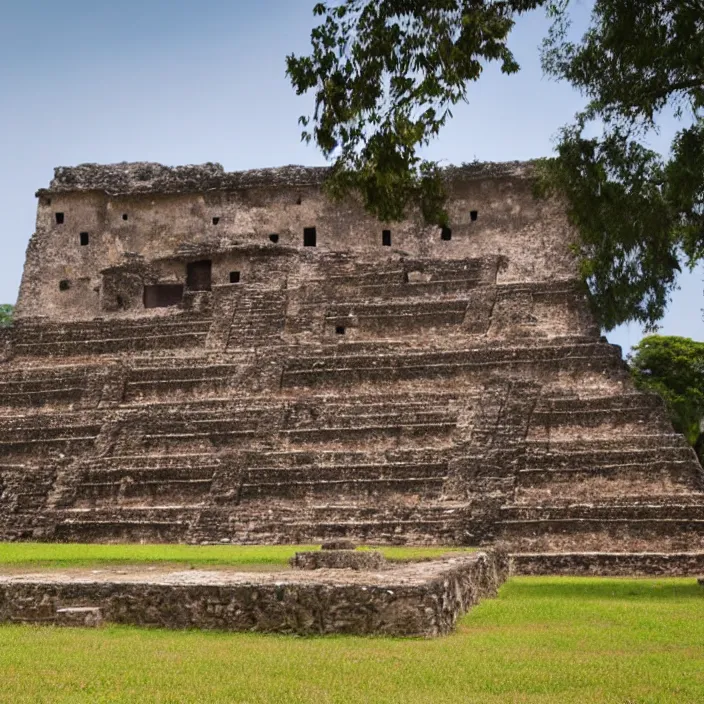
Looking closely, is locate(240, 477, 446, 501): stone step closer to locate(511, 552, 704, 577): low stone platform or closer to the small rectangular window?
locate(511, 552, 704, 577): low stone platform

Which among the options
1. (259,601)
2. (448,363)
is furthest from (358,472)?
(259,601)

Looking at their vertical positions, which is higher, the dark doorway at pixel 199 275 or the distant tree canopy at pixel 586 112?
the dark doorway at pixel 199 275

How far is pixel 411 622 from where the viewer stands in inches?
376

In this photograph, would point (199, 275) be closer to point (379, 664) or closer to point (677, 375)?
point (677, 375)

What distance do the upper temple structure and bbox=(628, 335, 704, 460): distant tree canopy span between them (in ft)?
29.4

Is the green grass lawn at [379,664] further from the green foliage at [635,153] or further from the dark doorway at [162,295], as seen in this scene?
the dark doorway at [162,295]

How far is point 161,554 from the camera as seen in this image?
61.0ft

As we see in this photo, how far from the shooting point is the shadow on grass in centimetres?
1457

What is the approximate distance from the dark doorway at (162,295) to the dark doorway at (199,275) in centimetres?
37

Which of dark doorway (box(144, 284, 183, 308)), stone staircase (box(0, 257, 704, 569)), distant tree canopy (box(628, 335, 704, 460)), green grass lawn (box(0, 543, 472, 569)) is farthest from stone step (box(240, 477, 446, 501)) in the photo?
distant tree canopy (box(628, 335, 704, 460))

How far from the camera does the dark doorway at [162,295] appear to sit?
112 feet

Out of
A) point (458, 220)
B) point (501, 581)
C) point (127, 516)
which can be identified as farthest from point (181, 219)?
point (501, 581)

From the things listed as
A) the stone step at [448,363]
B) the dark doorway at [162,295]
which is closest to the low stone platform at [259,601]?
the stone step at [448,363]

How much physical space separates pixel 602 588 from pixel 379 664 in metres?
8.39
